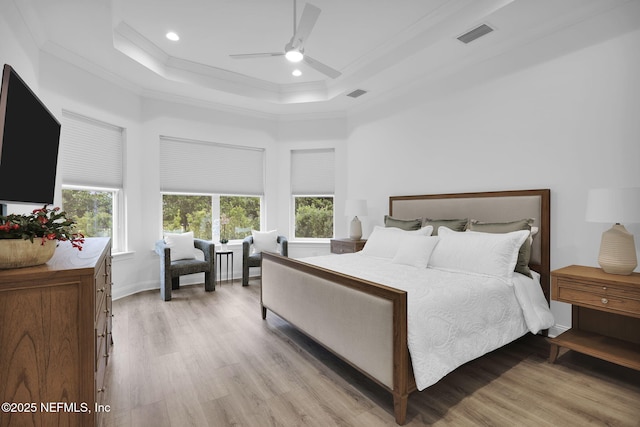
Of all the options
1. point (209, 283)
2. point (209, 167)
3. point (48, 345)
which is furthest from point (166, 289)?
point (48, 345)

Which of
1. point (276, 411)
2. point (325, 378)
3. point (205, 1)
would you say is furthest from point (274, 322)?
point (205, 1)

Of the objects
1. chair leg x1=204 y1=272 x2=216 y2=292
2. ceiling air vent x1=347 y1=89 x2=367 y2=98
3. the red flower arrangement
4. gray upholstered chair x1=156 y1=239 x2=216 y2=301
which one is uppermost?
ceiling air vent x1=347 y1=89 x2=367 y2=98

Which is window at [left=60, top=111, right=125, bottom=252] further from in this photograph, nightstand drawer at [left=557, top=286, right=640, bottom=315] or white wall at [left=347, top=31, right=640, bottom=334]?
nightstand drawer at [left=557, top=286, right=640, bottom=315]

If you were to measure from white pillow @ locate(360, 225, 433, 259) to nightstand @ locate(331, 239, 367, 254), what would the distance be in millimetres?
847

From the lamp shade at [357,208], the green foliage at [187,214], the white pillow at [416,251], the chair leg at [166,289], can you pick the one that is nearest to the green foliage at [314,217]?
the lamp shade at [357,208]

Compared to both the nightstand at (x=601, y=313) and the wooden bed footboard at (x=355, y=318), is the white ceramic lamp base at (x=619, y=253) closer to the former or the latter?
the nightstand at (x=601, y=313)

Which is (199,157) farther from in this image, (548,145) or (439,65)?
(548,145)

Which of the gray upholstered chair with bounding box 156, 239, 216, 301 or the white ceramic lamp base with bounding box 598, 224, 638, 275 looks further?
the gray upholstered chair with bounding box 156, 239, 216, 301

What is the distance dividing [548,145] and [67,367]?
12.6ft

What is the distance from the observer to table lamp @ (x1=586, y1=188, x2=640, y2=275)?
7.03 ft

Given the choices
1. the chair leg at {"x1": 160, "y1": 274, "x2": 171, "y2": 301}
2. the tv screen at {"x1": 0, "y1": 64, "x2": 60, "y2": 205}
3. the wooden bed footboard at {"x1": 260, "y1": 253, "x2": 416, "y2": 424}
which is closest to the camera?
the tv screen at {"x1": 0, "y1": 64, "x2": 60, "y2": 205}

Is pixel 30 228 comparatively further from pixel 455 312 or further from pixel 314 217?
pixel 314 217

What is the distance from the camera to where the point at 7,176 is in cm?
157

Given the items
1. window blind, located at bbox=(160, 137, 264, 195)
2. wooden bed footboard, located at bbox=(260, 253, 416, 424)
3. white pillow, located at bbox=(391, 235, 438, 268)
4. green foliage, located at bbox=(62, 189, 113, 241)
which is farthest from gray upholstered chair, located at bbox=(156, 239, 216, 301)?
white pillow, located at bbox=(391, 235, 438, 268)
